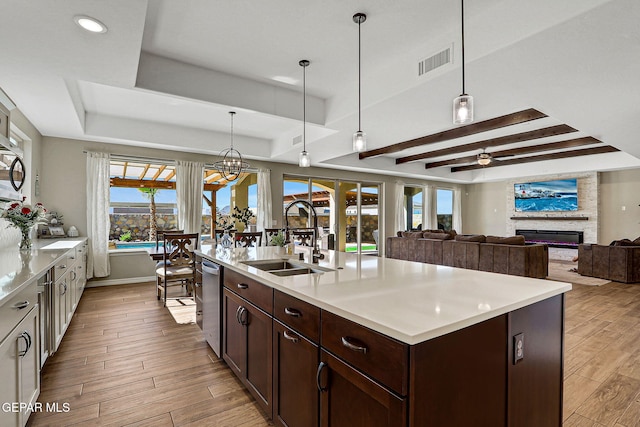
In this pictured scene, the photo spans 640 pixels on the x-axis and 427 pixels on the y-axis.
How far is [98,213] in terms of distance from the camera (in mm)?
5434

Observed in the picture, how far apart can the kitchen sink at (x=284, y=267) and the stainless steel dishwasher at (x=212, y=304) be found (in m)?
0.33

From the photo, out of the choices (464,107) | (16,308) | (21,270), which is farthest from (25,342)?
(464,107)

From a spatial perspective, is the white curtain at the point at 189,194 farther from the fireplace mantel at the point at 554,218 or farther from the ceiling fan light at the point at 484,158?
the fireplace mantel at the point at 554,218

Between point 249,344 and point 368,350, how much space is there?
3.99 feet

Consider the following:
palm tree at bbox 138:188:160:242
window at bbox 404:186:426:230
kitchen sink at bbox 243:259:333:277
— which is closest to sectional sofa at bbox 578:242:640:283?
window at bbox 404:186:426:230

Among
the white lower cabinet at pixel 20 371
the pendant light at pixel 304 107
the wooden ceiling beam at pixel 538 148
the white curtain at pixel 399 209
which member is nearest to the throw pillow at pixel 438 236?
the white curtain at pixel 399 209

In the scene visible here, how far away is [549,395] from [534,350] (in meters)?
0.31

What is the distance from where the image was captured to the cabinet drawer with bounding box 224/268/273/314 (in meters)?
1.89

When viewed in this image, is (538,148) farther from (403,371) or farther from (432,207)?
(403,371)

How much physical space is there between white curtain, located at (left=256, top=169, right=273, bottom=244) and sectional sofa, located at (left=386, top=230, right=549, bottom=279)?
3303 millimetres

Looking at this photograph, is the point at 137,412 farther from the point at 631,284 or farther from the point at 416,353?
the point at 631,284

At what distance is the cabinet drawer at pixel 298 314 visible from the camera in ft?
4.81

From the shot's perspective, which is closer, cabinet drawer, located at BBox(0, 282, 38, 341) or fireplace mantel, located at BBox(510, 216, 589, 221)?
cabinet drawer, located at BBox(0, 282, 38, 341)

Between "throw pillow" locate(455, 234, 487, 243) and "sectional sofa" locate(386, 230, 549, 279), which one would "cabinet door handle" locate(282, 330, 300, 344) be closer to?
"sectional sofa" locate(386, 230, 549, 279)
